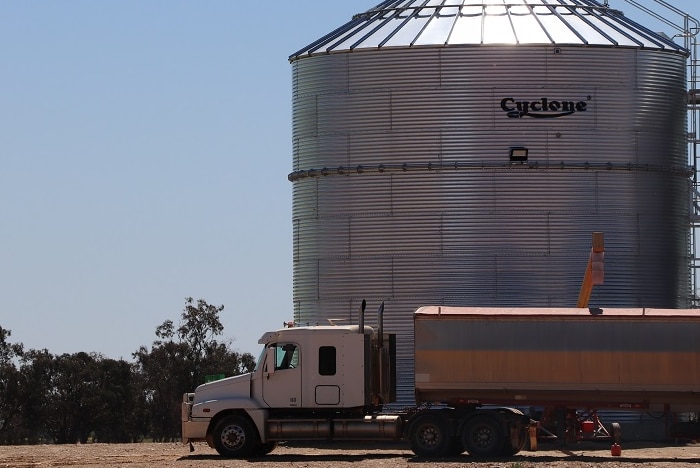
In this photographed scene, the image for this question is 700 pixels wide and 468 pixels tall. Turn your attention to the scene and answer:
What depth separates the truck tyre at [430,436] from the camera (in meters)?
40.2

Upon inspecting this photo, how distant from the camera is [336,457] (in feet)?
138

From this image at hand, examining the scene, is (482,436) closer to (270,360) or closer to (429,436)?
(429,436)

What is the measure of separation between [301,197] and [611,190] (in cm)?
1006

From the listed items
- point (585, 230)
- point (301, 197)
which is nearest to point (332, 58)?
point (301, 197)

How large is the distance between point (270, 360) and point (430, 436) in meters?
4.60

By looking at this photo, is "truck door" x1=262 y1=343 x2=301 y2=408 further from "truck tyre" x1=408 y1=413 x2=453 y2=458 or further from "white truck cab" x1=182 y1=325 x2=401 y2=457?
"truck tyre" x1=408 y1=413 x2=453 y2=458

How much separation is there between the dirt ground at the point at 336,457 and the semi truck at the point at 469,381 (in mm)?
698

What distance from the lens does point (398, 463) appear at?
128 ft

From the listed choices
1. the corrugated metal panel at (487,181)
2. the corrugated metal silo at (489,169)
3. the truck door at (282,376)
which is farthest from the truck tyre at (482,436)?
the corrugated metal silo at (489,169)

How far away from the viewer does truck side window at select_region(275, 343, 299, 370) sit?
41438 mm

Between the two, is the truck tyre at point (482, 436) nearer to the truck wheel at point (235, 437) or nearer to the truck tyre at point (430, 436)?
the truck tyre at point (430, 436)

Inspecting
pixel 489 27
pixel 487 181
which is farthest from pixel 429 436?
pixel 489 27

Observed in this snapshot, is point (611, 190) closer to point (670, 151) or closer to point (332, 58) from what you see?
point (670, 151)

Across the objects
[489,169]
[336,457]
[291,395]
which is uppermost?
[489,169]
